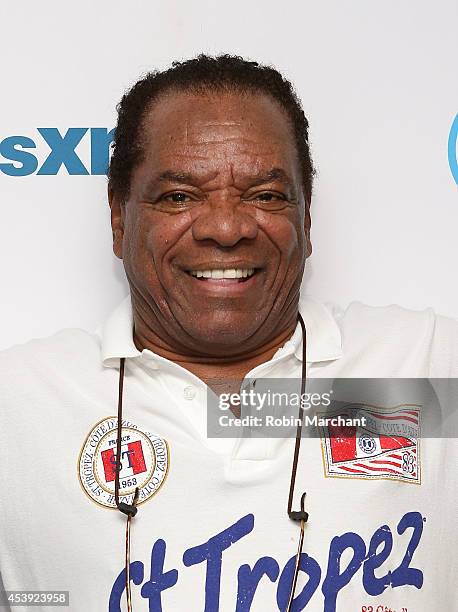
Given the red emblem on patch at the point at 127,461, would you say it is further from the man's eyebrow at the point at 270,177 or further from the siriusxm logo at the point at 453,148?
the siriusxm logo at the point at 453,148

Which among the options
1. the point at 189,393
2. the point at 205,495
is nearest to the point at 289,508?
the point at 205,495

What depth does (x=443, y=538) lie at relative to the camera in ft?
4.35

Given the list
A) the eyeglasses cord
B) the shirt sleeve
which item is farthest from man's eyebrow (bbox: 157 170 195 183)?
the shirt sleeve

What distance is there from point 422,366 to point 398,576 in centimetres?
31

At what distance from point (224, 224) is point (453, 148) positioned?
1.96 feet

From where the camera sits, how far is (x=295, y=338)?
142cm

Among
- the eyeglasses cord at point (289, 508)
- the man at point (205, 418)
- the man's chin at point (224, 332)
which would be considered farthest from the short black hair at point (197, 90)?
the eyeglasses cord at point (289, 508)

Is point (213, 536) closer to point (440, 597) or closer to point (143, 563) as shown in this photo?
point (143, 563)

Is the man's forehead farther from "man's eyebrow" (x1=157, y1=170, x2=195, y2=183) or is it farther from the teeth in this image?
the teeth

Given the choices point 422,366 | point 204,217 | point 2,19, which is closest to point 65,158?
point 2,19

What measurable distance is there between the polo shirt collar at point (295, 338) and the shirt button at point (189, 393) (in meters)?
0.06

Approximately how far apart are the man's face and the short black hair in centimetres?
2

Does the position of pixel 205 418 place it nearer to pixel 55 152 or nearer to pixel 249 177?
pixel 249 177

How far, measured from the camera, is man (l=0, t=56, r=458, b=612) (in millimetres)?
1258
